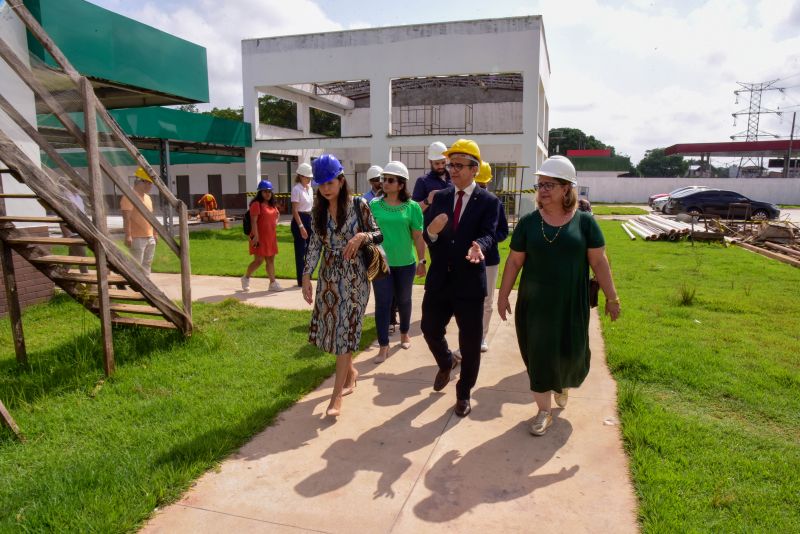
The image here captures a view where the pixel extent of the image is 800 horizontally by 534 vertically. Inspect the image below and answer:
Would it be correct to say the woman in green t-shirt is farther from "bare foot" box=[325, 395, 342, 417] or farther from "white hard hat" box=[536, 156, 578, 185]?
"white hard hat" box=[536, 156, 578, 185]

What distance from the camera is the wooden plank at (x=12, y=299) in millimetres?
4711

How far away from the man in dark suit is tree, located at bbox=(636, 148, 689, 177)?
3479 inches

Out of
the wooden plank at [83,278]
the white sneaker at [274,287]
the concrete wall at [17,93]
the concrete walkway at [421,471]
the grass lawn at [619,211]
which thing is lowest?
the concrete walkway at [421,471]

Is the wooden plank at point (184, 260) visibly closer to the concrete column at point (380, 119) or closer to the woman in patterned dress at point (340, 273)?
the woman in patterned dress at point (340, 273)

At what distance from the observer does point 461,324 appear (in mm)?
3861

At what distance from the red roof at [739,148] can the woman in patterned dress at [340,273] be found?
183ft

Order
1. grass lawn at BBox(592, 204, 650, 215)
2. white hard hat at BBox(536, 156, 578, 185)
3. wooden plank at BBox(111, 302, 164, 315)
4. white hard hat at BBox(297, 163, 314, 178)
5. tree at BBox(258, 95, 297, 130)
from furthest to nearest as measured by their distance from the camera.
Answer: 1. tree at BBox(258, 95, 297, 130)
2. grass lawn at BBox(592, 204, 650, 215)
3. white hard hat at BBox(297, 163, 314, 178)
4. wooden plank at BBox(111, 302, 164, 315)
5. white hard hat at BBox(536, 156, 578, 185)

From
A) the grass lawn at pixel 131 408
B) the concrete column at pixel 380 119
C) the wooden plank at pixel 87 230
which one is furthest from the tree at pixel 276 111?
the wooden plank at pixel 87 230

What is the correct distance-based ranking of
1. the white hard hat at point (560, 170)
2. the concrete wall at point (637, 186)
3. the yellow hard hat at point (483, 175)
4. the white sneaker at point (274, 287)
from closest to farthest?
1. the white hard hat at point (560, 170)
2. the yellow hard hat at point (483, 175)
3. the white sneaker at point (274, 287)
4. the concrete wall at point (637, 186)

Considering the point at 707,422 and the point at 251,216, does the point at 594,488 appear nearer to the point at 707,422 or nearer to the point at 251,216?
the point at 707,422

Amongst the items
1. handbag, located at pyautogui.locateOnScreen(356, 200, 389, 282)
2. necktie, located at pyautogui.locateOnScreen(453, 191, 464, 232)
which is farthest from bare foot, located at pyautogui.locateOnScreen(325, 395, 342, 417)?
necktie, located at pyautogui.locateOnScreen(453, 191, 464, 232)

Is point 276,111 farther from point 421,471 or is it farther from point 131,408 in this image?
point 421,471

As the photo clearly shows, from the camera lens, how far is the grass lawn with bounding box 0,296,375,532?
2.85 metres

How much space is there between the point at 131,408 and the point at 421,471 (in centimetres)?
226
